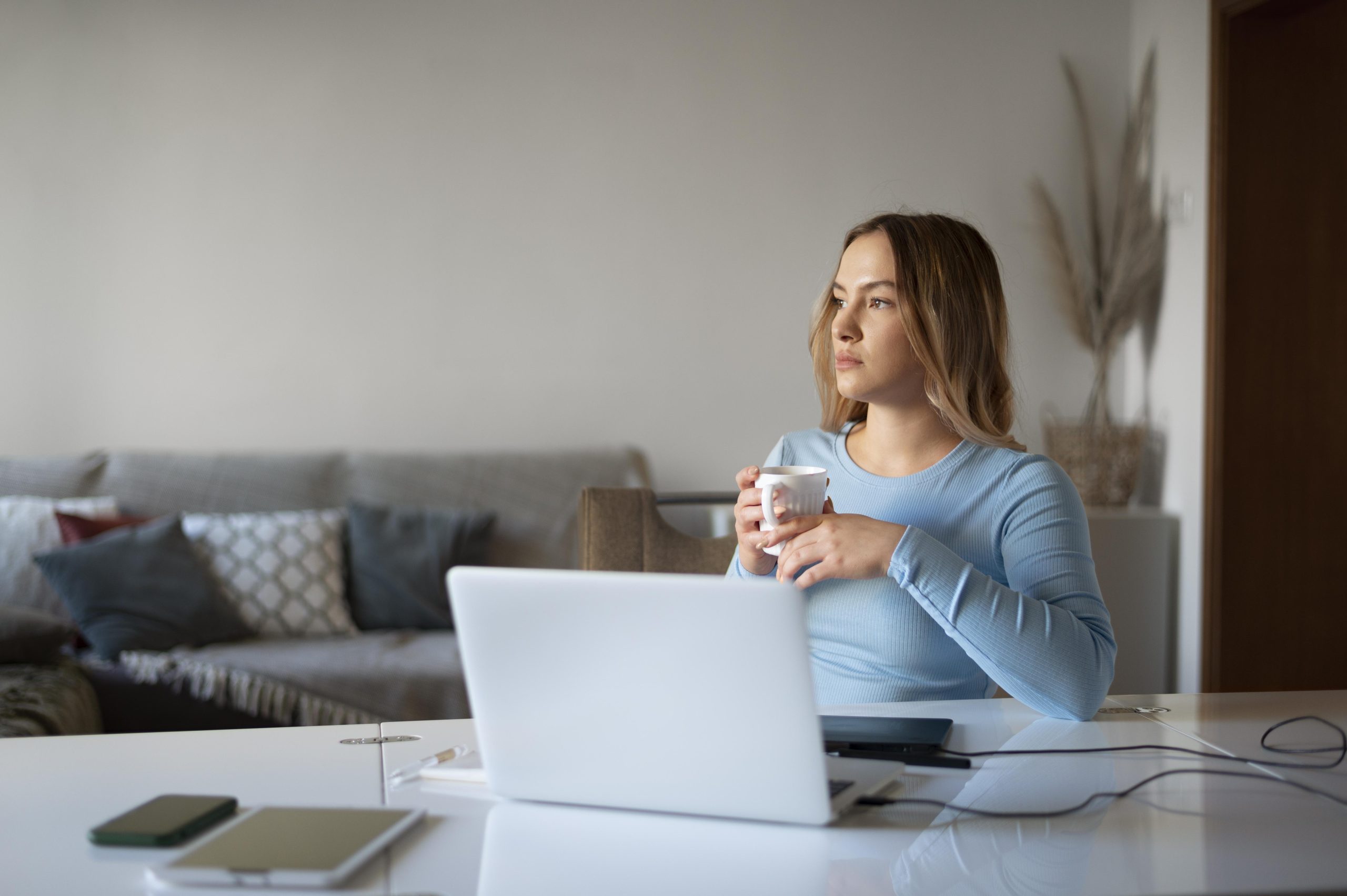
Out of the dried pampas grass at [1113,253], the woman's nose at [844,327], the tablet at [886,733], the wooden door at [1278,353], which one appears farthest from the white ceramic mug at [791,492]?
the dried pampas grass at [1113,253]

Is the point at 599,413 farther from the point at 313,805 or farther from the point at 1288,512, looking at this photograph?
the point at 313,805

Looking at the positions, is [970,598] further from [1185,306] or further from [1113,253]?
[1113,253]

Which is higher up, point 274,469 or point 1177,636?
point 274,469

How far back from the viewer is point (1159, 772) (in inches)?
38.1

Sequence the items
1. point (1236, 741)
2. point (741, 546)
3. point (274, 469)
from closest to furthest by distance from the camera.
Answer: point (1236, 741) < point (741, 546) < point (274, 469)

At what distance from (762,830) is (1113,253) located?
9.98ft

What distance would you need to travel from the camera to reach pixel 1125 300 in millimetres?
3363

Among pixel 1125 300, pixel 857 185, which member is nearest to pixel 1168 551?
pixel 1125 300

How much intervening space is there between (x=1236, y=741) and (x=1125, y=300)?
251 centimetres

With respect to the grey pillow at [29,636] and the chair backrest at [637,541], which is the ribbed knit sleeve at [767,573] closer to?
the chair backrest at [637,541]

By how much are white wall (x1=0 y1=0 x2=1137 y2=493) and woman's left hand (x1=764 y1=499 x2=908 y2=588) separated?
2.31m

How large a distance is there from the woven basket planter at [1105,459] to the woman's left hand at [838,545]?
7.54ft

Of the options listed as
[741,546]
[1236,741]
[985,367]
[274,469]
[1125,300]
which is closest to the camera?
[1236,741]

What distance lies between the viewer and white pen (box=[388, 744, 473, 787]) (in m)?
0.95
